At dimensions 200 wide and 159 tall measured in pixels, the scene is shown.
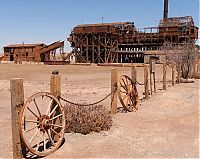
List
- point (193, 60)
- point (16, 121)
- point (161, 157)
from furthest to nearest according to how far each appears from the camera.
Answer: point (193, 60), point (161, 157), point (16, 121)

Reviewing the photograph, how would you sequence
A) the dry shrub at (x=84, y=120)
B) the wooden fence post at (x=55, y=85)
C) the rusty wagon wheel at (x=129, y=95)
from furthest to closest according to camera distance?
1. the rusty wagon wheel at (x=129, y=95)
2. the dry shrub at (x=84, y=120)
3. the wooden fence post at (x=55, y=85)

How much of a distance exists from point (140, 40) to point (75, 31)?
1227cm

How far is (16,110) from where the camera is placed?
194 inches

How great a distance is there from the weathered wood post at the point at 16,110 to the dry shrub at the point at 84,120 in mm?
1987

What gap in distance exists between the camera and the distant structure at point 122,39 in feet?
176

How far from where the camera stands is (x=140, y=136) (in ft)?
21.8

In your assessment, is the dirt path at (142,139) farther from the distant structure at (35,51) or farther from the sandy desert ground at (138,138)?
the distant structure at (35,51)

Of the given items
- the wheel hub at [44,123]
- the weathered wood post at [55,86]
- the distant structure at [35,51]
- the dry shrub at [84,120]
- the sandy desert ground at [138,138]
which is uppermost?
the distant structure at [35,51]

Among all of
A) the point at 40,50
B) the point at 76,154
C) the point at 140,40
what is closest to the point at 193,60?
the point at 76,154

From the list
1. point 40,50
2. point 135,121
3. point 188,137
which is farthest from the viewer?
point 40,50

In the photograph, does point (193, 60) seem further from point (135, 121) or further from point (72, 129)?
point (72, 129)

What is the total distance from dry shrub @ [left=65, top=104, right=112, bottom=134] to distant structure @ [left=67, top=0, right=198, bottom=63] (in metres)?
46.8

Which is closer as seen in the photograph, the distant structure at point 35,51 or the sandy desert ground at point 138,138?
the sandy desert ground at point 138,138

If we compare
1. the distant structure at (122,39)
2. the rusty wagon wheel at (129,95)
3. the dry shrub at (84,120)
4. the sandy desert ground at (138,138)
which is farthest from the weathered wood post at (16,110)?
the distant structure at (122,39)
